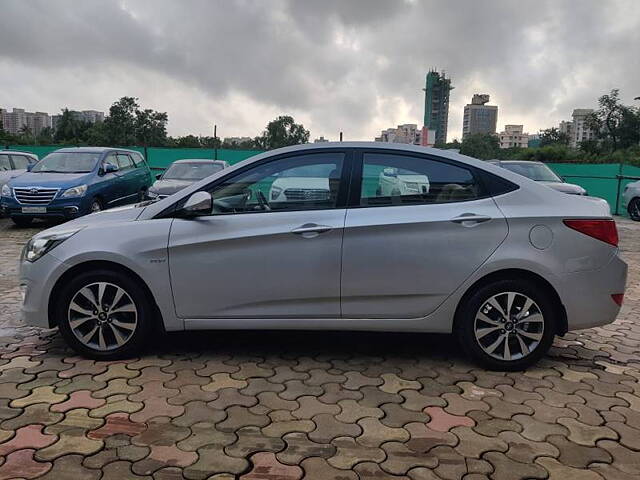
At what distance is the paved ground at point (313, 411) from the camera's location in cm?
254

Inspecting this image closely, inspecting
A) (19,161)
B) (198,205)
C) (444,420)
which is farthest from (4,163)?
(444,420)

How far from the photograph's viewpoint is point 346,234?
3.55m

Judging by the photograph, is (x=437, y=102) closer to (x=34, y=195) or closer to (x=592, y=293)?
(x=34, y=195)

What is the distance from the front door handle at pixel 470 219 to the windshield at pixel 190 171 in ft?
27.4

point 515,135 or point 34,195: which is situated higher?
point 515,135

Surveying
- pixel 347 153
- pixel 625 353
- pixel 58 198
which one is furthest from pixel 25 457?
pixel 58 198

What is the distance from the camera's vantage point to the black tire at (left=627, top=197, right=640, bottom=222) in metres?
14.6

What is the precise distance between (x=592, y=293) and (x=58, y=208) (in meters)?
9.62

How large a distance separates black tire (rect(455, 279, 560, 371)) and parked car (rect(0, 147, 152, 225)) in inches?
348

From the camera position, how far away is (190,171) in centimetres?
1137

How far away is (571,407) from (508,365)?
52 centimetres

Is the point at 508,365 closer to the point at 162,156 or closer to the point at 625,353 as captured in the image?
the point at 625,353

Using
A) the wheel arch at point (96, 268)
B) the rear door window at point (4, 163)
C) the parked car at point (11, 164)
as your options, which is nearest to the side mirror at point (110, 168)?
the parked car at point (11, 164)

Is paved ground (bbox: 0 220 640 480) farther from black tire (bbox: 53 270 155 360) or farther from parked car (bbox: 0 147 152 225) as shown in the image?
parked car (bbox: 0 147 152 225)
